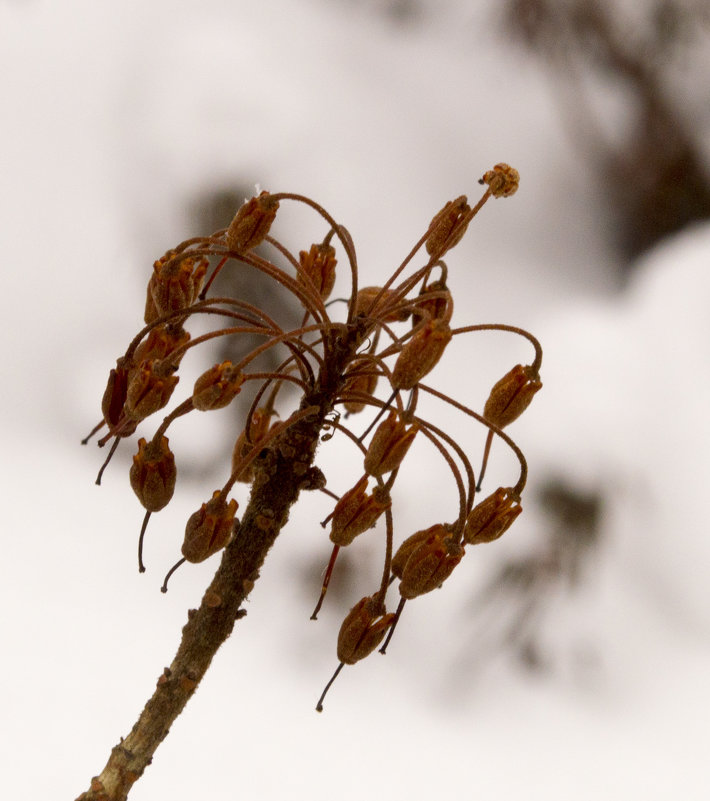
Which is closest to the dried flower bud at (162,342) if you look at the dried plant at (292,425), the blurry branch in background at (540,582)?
the dried plant at (292,425)

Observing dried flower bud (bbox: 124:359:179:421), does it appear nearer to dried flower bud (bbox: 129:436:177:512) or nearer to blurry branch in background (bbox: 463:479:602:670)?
dried flower bud (bbox: 129:436:177:512)

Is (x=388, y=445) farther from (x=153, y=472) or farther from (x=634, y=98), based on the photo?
(x=634, y=98)

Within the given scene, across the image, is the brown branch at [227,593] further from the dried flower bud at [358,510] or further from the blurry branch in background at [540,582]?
the blurry branch in background at [540,582]

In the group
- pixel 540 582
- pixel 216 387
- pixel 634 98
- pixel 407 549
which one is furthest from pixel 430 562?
pixel 634 98

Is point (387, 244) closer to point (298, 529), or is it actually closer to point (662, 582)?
point (298, 529)

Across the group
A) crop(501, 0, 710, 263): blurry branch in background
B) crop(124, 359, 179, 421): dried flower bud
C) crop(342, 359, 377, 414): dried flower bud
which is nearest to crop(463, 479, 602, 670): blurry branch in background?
crop(501, 0, 710, 263): blurry branch in background

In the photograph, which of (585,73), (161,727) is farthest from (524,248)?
(161,727)
